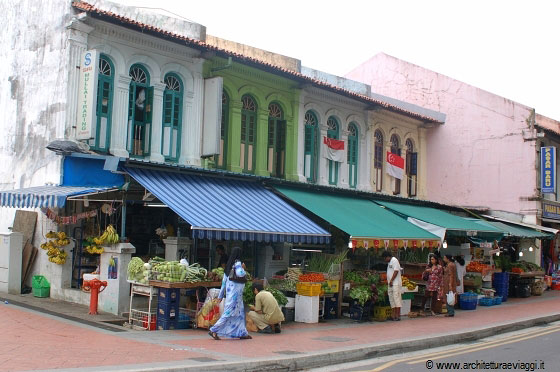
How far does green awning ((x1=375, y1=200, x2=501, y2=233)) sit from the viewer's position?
1984 cm

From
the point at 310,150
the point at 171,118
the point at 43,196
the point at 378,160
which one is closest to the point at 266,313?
the point at 43,196

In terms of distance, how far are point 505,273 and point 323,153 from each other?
26.0 feet

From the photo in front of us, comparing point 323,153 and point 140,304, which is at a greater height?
point 323,153

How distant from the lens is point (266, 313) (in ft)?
40.5

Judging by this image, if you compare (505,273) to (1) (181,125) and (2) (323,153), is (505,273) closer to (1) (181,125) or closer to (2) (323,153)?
(2) (323,153)

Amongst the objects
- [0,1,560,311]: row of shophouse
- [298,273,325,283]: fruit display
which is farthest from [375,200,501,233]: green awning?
[298,273,325,283]: fruit display

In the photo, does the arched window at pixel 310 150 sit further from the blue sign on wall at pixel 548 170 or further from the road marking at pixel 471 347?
the blue sign on wall at pixel 548 170

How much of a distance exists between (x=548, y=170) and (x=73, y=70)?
64.9 ft

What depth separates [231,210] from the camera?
13945 mm

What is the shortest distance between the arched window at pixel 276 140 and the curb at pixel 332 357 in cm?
834

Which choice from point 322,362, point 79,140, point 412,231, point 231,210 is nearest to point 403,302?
point 412,231

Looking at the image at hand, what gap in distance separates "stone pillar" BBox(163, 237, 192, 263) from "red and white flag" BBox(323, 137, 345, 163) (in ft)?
27.3

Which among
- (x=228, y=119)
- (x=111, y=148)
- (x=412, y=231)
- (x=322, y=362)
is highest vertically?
(x=228, y=119)

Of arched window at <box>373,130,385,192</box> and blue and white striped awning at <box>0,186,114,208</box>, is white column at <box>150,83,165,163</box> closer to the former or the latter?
blue and white striped awning at <box>0,186,114,208</box>
